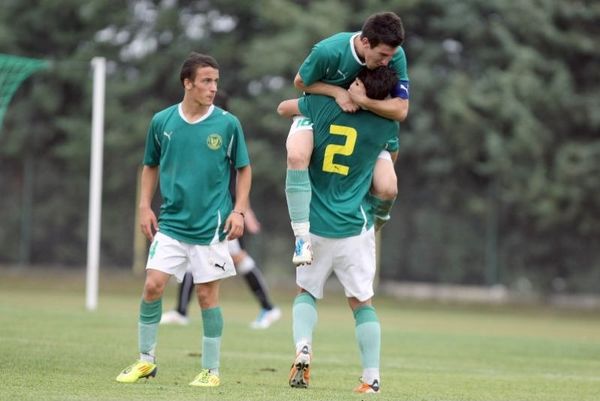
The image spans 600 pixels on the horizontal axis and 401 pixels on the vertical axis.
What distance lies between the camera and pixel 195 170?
8.18m

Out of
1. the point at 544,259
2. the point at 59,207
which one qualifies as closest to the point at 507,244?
the point at 544,259

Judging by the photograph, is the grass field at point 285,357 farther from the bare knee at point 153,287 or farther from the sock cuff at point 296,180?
the sock cuff at point 296,180

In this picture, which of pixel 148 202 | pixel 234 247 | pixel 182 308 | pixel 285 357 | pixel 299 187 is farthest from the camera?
pixel 234 247

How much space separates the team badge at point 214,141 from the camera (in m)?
8.21

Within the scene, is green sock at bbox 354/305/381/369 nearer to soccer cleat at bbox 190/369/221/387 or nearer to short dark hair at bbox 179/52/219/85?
soccer cleat at bbox 190/369/221/387

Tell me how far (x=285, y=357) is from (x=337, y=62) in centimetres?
405

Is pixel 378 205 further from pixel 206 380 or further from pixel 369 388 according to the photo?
pixel 206 380

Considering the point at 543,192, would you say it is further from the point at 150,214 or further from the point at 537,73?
the point at 150,214

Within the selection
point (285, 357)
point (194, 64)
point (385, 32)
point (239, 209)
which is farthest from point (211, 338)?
point (285, 357)

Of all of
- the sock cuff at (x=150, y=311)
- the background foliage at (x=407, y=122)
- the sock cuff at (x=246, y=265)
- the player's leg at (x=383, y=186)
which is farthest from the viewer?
the background foliage at (x=407, y=122)

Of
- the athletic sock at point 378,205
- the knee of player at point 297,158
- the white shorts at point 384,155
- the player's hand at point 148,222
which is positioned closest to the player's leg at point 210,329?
the player's hand at point 148,222

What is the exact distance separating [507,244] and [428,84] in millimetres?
3864

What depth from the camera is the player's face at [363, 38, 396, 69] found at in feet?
24.9

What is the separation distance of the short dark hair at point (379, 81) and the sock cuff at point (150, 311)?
195 cm
